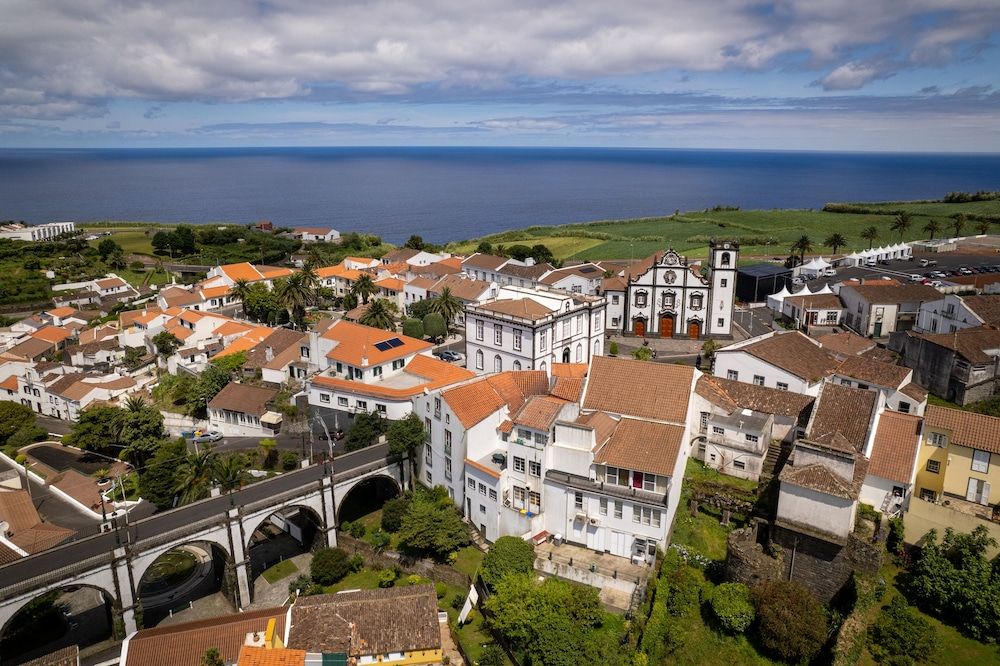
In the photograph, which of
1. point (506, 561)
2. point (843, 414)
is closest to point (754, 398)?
point (843, 414)

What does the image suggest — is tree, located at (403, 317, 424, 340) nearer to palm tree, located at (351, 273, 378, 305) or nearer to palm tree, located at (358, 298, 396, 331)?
palm tree, located at (358, 298, 396, 331)

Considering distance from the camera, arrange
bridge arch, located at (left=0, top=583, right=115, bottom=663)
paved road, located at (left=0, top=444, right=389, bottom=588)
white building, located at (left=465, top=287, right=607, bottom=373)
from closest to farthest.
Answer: paved road, located at (left=0, top=444, right=389, bottom=588)
bridge arch, located at (left=0, top=583, right=115, bottom=663)
white building, located at (left=465, top=287, right=607, bottom=373)

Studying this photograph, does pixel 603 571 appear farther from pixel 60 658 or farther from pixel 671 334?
pixel 671 334

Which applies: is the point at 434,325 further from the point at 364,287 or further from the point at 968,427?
the point at 968,427

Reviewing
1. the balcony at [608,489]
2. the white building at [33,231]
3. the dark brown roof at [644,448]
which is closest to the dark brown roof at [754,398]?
the dark brown roof at [644,448]

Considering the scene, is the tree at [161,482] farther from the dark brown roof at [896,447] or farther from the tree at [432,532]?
the dark brown roof at [896,447]

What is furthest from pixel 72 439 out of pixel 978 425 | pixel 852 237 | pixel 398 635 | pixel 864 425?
pixel 852 237

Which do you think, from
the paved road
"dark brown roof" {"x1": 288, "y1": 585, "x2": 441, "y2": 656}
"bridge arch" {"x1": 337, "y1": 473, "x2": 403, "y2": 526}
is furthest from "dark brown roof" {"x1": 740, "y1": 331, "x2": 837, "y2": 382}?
"dark brown roof" {"x1": 288, "y1": 585, "x2": 441, "y2": 656}

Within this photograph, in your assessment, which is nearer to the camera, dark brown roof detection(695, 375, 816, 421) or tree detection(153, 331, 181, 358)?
dark brown roof detection(695, 375, 816, 421)
